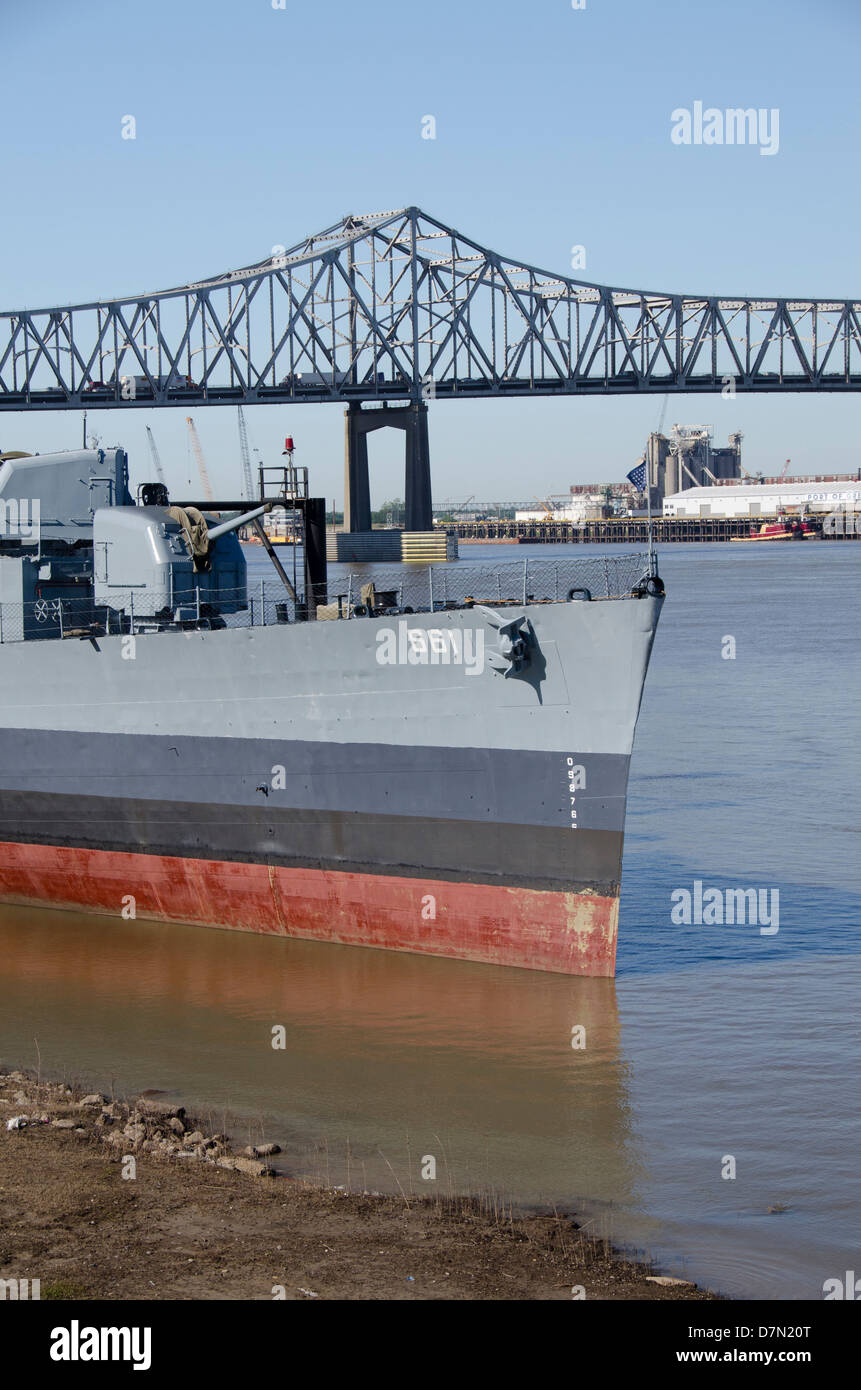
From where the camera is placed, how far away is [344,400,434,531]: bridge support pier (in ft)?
380

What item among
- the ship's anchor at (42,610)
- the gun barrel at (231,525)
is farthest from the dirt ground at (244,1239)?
the ship's anchor at (42,610)

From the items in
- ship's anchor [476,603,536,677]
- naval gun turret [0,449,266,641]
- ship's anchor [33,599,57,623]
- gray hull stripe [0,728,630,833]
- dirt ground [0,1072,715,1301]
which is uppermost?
naval gun turret [0,449,266,641]

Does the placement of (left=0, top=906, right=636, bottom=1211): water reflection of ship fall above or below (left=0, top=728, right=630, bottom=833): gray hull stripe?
below

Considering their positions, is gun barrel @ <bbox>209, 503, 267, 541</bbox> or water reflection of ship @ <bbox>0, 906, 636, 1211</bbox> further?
gun barrel @ <bbox>209, 503, 267, 541</bbox>

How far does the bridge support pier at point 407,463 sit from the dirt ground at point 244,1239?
353 ft

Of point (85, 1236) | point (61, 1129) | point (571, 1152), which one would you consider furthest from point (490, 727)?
point (85, 1236)

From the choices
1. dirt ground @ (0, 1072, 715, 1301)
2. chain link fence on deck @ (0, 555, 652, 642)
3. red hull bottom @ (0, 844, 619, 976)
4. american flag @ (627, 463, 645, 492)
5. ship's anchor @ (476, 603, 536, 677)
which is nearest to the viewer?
dirt ground @ (0, 1072, 715, 1301)

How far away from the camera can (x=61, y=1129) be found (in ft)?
35.0

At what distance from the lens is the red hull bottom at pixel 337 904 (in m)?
15.8

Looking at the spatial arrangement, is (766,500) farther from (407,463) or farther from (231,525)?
(231,525)

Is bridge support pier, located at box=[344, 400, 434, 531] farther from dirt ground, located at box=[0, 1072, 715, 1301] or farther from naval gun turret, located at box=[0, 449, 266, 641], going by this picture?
dirt ground, located at box=[0, 1072, 715, 1301]

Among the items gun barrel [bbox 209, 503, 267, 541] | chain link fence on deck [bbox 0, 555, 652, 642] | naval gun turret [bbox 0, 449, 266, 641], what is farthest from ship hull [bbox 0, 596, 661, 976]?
gun barrel [bbox 209, 503, 267, 541]

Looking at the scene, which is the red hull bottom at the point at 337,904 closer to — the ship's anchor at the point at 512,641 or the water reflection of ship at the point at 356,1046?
the water reflection of ship at the point at 356,1046

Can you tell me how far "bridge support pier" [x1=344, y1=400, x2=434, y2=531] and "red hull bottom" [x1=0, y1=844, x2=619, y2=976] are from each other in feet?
322
